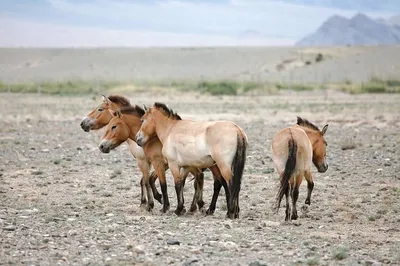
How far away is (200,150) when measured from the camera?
12.1 meters

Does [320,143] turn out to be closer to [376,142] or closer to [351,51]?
[376,142]

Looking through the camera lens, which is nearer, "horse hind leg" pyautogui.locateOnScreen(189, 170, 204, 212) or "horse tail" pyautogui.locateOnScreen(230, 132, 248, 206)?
"horse tail" pyautogui.locateOnScreen(230, 132, 248, 206)

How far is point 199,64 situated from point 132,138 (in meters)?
95.6

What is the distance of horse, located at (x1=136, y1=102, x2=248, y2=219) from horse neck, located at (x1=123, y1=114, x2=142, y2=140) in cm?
44

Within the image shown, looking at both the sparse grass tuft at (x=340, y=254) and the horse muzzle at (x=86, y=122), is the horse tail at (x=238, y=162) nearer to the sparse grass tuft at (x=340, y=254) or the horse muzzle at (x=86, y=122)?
the sparse grass tuft at (x=340, y=254)

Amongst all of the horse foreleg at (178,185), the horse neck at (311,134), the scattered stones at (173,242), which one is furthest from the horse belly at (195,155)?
the scattered stones at (173,242)

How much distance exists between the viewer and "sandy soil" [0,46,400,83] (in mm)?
86938

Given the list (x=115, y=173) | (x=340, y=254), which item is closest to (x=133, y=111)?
(x=115, y=173)

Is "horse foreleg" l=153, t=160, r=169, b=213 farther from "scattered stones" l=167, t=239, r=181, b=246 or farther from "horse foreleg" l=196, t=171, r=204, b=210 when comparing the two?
"scattered stones" l=167, t=239, r=181, b=246

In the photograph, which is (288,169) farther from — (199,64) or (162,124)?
(199,64)

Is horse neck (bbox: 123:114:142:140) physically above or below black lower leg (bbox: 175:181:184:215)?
above

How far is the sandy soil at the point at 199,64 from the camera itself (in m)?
86.9

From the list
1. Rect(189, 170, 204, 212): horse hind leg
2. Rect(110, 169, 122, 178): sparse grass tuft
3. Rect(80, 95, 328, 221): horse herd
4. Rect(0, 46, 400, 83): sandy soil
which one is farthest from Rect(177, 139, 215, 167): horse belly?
Rect(0, 46, 400, 83): sandy soil

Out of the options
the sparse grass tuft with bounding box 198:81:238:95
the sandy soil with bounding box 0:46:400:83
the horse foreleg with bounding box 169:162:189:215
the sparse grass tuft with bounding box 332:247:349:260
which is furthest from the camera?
the sandy soil with bounding box 0:46:400:83
